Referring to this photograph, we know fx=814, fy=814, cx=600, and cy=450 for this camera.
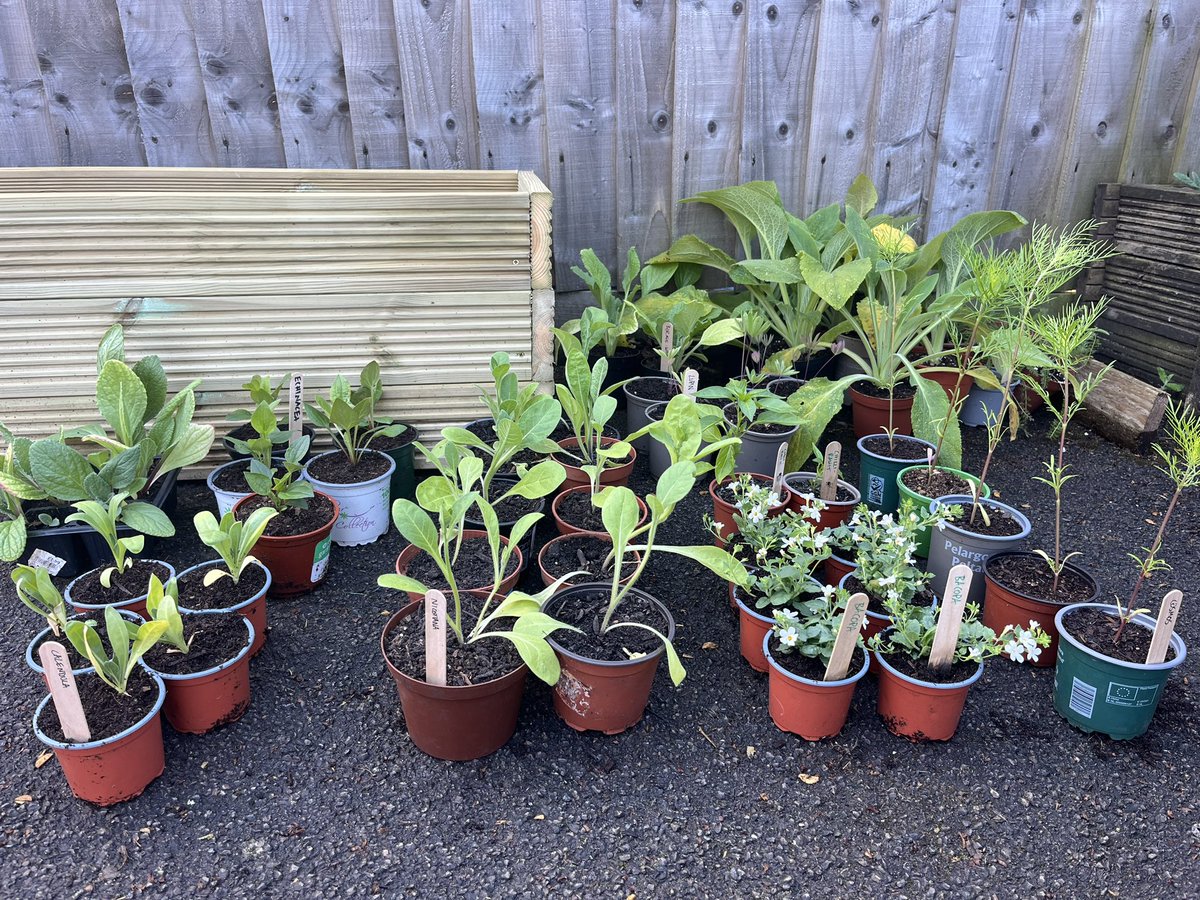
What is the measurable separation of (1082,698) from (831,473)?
71 cm

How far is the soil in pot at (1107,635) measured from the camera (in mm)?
1587

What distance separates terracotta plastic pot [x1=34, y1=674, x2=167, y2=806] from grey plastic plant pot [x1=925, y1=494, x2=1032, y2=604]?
165cm

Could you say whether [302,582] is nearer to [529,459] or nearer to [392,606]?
[392,606]

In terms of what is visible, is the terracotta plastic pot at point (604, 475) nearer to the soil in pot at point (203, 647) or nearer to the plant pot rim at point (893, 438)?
the plant pot rim at point (893, 438)

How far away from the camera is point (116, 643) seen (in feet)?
4.68

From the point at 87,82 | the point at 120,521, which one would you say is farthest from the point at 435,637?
the point at 87,82

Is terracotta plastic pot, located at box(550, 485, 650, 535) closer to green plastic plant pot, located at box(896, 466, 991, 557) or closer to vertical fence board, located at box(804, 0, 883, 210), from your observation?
green plastic plant pot, located at box(896, 466, 991, 557)

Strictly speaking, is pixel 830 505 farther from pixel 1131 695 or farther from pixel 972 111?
pixel 972 111

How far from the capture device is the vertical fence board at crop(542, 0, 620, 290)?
8.87 feet

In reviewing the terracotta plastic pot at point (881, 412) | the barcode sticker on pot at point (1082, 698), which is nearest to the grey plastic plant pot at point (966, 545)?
the barcode sticker on pot at point (1082, 698)

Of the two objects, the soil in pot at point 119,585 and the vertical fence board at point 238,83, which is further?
the vertical fence board at point 238,83

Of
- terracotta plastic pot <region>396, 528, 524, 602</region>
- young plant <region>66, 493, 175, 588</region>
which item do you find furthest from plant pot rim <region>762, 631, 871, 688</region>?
young plant <region>66, 493, 175, 588</region>

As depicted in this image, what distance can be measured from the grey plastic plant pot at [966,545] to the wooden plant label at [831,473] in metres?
0.23

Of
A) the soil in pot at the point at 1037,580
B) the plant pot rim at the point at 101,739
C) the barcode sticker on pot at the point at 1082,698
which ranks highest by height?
the soil in pot at the point at 1037,580
